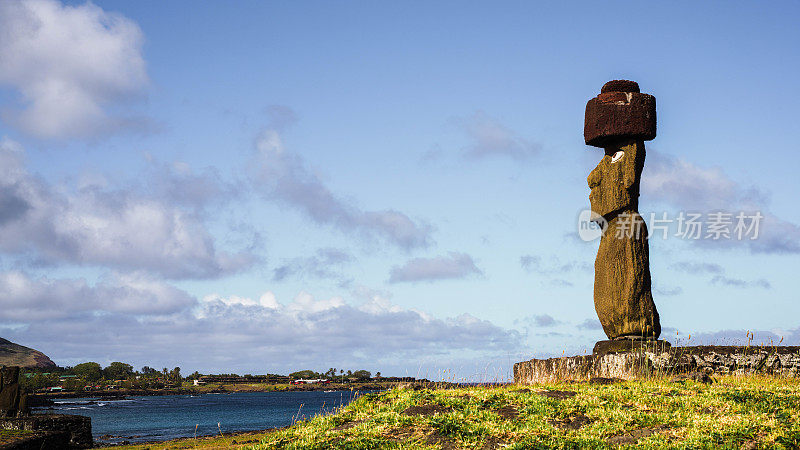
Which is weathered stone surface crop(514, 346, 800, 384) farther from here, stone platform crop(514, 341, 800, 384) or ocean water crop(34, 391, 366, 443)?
ocean water crop(34, 391, 366, 443)

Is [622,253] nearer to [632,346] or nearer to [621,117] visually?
[632,346]

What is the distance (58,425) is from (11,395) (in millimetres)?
1925

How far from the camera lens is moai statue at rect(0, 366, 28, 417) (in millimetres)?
21203

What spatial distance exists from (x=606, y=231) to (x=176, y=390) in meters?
177

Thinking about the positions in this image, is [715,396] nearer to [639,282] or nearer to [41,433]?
[639,282]

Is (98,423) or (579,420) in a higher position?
(579,420)

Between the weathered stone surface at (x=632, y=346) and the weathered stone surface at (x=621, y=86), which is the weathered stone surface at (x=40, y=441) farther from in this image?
the weathered stone surface at (x=621, y=86)

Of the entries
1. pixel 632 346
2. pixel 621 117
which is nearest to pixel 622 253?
pixel 632 346

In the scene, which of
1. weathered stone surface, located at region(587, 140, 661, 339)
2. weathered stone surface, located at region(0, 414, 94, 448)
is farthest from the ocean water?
weathered stone surface, located at region(587, 140, 661, 339)

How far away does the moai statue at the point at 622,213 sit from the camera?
14.4 meters

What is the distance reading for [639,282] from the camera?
14398mm

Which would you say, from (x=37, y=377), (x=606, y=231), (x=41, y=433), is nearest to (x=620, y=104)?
(x=606, y=231)

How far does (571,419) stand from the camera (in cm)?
1004

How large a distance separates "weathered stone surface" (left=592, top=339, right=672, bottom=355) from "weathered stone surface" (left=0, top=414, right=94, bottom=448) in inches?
664
